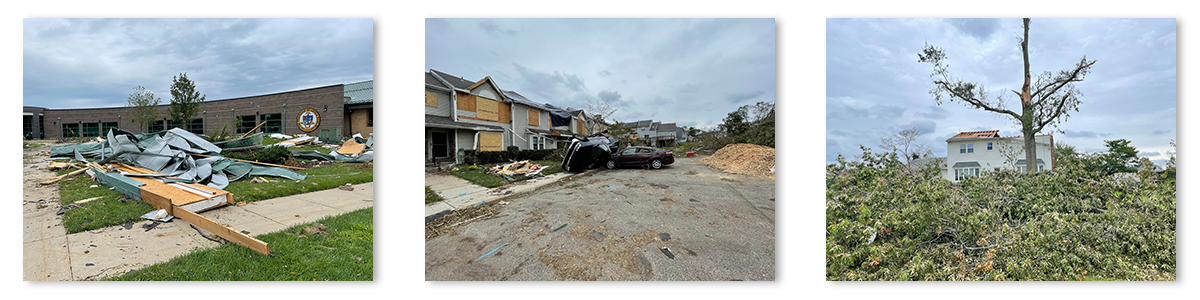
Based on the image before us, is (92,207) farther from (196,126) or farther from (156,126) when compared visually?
(196,126)

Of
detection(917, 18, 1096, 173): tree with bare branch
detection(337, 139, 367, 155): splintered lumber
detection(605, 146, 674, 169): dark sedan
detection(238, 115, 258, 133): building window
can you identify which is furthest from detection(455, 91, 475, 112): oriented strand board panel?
detection(917, 18, 1096, 173): tree with bare branch

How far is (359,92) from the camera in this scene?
2.24m

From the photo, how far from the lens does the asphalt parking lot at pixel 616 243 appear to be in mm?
1840

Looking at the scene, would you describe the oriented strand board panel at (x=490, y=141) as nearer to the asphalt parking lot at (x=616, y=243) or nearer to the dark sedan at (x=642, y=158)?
the asphalt parking lot at (x=616, y=243)

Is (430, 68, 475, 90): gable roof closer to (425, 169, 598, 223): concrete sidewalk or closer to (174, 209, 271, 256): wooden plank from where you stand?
(425, 169, 598, 223): concrete sidewalk

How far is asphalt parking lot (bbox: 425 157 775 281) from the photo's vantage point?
1.84 m

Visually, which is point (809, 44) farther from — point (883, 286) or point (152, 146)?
point (152, 146)

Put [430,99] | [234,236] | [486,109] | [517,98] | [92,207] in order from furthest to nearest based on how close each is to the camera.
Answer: [486,109] < [517,98] < [430,99] < [92,207] < [234,236]

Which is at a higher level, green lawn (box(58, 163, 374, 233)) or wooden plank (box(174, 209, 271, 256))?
green lawn (box(58, 163, 374, 233))

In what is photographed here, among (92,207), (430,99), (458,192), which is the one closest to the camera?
(92,207)

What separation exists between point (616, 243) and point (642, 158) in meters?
3.95

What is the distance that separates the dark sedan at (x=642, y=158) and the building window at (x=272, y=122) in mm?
3504

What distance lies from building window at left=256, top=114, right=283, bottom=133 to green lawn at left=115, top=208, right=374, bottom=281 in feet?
2.56

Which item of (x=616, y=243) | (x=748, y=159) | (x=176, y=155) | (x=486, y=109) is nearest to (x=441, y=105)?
(x=486, y=109)
